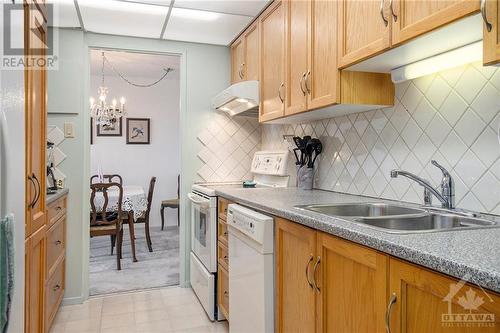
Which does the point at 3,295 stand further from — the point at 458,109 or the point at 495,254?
the point at 458,109

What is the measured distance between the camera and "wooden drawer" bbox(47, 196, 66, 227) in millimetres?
2099

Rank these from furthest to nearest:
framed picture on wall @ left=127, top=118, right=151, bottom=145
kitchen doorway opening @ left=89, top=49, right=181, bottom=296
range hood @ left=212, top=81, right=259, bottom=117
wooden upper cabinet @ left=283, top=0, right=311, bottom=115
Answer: framed picture on wall @ left=127, top=118, right=151, bottom=145 < kitchen doorway opening @ left=89, top=49, right=181, bottom=296 < range hood @ left=212, top=81, right=259, bottom=117 < wooden upper cabinet @ left=283, top=0, right=311, bottom=115

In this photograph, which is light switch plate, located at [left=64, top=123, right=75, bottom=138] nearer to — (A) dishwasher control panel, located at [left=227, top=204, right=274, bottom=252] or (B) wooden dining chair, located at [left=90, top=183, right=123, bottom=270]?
(B) wooden dining chair, located at [left=90, top=183, right=123, bottom=270]

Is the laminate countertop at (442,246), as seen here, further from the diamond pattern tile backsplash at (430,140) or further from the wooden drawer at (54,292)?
the wooden drawer at (54,292)

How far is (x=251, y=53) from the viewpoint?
9.24 feet

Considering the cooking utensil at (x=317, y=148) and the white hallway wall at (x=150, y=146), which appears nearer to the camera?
the cooking utensil at (x=317, y=148)

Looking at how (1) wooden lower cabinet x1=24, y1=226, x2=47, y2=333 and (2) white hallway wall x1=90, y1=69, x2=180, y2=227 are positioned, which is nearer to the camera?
(1) wooden lower cabinet x1=24, y1=226, x2=47, y2=333

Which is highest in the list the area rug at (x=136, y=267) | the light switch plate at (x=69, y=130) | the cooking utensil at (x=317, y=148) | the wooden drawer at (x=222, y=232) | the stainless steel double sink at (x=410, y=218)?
the light switch plate at (x=69, y=130)

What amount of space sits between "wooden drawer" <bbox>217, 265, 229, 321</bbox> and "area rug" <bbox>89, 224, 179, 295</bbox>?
95 centimetres

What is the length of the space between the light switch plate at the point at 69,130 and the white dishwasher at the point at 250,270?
5.23ft

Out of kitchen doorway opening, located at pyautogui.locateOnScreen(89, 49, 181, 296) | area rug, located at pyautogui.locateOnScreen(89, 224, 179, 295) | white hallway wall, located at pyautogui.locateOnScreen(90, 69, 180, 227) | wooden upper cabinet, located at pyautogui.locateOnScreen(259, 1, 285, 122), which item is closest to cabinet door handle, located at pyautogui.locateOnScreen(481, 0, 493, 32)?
wooden upper cabinet, located at pyautogui.locateOnScreen(259, 1, 285, 122)

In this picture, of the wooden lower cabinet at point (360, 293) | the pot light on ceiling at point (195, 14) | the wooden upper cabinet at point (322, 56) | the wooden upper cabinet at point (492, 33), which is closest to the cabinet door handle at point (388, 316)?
the wooden lower cabinet at point (360, 293)

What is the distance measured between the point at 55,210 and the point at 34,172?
0.77m

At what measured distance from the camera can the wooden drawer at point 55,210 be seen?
2.10m
